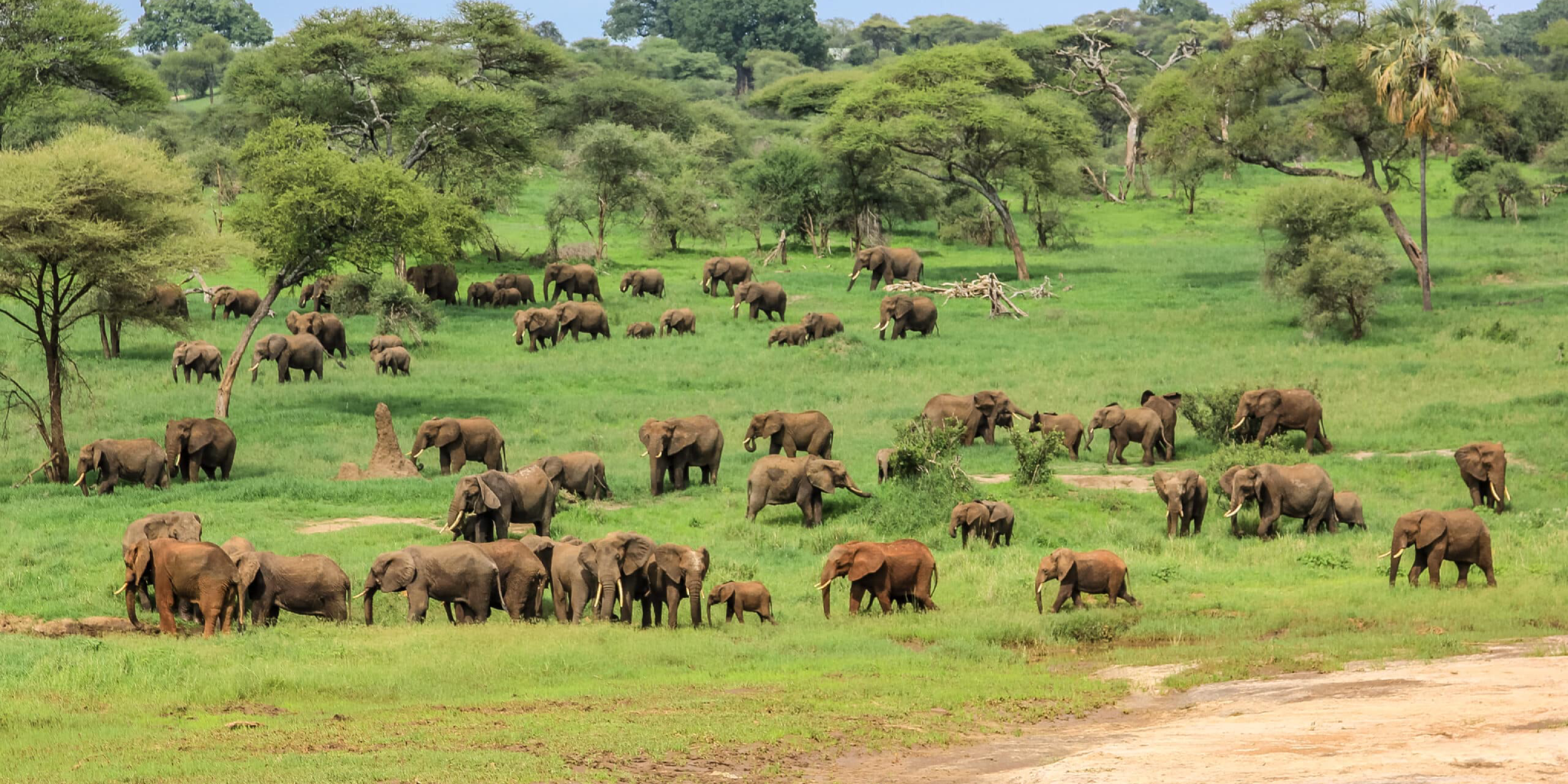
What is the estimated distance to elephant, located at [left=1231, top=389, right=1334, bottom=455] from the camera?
30766mm

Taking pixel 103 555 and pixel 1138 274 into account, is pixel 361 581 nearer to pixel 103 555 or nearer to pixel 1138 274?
pixel 103 555

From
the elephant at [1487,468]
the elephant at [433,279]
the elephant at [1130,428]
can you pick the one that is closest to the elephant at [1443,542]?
the elephant at [1487,468]

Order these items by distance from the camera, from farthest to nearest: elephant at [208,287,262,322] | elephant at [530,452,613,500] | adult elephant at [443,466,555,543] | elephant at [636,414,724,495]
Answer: elephant at [208,287,262,322], elephant at [636,414,724,495], elephant at [530,452,613,500], adult elephant at [443,466,555,543]

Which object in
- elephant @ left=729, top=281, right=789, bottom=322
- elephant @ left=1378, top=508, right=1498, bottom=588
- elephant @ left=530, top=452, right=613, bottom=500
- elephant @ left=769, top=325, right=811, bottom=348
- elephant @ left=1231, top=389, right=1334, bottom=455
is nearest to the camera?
elephant @ left=1378, top=508, right=1498, bottom=588

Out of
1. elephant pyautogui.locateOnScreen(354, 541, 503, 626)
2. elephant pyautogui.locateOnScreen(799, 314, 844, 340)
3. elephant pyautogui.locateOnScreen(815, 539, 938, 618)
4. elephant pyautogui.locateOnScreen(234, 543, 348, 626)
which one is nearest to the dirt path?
elephant pyautogui.locateOnScreen(815, 539, 938, 618)

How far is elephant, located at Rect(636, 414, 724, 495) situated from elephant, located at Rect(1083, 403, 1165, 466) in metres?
7.51

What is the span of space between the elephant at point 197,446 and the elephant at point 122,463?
38 cm

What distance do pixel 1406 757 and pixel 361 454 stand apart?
23421 mm

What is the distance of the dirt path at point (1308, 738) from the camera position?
11477 mm

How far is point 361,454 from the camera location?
103 ft

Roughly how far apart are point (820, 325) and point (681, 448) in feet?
56.1

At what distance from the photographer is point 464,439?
29188 millimetres

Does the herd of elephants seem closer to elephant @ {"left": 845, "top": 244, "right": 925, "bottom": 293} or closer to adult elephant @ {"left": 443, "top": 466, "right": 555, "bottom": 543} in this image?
adult elephant @ {"left": 443, "top": 466, "right": 555, "bottom": 543}

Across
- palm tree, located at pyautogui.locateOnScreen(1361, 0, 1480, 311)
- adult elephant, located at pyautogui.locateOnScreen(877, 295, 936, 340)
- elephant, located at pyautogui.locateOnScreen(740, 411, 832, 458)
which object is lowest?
elephant, located at pyautogui.locateOnScreen(740, 411, 832, 458)
